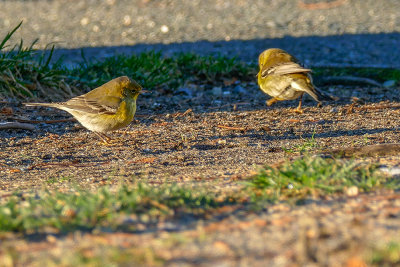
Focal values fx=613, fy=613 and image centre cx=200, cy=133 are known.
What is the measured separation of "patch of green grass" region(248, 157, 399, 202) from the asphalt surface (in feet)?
22.8

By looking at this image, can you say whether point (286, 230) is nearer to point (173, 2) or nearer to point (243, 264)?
point (243, 264)

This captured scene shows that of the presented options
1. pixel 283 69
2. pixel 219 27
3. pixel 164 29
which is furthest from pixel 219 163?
pixel 219 27

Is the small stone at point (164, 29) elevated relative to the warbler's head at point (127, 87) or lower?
elevated

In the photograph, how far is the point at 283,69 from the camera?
26.7 feet

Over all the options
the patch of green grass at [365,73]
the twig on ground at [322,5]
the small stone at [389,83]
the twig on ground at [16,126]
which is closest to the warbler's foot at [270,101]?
the patch of green grass at [365,73]

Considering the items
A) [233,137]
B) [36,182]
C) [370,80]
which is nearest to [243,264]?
[36,182]

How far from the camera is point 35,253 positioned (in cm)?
293

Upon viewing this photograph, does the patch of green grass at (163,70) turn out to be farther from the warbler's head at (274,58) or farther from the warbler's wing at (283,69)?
the warbler's wing at (283,69)

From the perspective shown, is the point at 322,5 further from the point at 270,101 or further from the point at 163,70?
the point at 270,101

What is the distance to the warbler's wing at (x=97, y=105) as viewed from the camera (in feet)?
21.4

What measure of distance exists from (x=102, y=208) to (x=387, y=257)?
1549 mm

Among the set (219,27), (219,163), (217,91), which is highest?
(219,27)

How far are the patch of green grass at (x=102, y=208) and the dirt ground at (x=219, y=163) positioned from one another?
12cm

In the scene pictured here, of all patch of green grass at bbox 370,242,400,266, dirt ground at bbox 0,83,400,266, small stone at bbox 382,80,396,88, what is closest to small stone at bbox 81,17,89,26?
dirt ground at bbox 0,83,400,266
